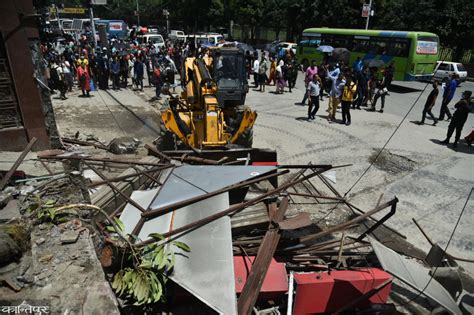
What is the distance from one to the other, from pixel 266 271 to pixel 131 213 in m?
1.96

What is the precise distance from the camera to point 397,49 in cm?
2041

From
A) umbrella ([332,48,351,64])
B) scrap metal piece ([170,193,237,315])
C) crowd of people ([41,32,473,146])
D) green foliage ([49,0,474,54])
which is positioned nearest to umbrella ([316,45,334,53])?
umbrella ([332,48,351,64])

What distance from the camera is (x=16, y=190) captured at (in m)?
4.59

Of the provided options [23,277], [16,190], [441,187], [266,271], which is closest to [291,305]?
[266,271]

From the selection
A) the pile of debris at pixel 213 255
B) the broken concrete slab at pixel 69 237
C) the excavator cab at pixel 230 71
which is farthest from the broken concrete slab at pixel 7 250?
the excavator cab at pixel 230 71

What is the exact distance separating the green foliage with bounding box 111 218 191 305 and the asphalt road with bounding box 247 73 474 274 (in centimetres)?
484

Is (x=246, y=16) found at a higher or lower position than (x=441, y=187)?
higher

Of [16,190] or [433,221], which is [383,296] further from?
[16,190]

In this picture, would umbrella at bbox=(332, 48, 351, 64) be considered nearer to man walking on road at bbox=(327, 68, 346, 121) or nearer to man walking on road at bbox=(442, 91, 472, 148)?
man walking on road at bbox=(327, 68, 346, 121)

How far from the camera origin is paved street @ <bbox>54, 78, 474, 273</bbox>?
22.7 ft

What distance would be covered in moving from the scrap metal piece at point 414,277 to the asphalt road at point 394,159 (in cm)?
177

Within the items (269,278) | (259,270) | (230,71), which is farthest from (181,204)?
(230,71)

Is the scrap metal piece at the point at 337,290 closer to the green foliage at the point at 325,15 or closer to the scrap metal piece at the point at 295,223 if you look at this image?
the scrap metal piece at the point at 295,223

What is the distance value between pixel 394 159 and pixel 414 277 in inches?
244
